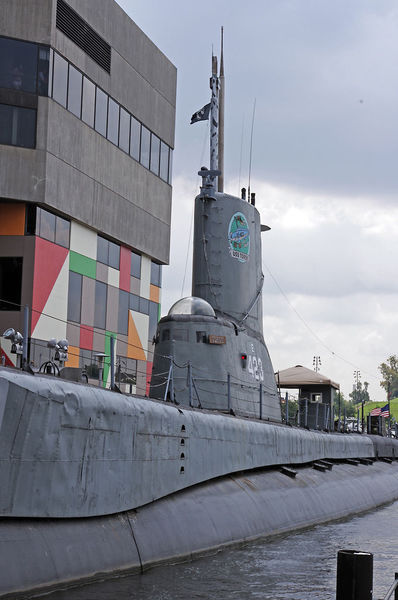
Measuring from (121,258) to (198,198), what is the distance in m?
19.0

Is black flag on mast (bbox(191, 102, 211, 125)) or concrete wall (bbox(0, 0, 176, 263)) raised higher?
concrete wall (bbox(0, 0, 176, 263))

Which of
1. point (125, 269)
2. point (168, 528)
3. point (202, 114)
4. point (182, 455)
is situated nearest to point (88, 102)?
point (125, 269)

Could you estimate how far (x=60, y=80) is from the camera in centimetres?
3219

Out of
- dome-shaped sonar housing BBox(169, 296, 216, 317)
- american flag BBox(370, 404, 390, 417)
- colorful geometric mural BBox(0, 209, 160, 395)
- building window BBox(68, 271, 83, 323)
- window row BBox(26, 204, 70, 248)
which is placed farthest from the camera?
american flag BBox(370, 404, 390, 417)

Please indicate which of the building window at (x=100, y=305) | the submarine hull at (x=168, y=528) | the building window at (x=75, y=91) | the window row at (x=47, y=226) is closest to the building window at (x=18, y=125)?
the building window at (x=75, y=91)

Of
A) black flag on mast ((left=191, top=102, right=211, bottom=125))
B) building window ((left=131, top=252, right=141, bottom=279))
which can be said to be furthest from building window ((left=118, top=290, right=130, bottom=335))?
black flag on mast ((left=191, top=102, right=211, bottom=125))

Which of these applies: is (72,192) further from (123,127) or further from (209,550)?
(209,550)

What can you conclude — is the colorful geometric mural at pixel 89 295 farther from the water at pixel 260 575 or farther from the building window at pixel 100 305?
the water at pixel 260 575

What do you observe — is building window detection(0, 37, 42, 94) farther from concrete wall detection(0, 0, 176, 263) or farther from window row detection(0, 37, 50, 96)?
concrete wall detection(0, 0, 176, 263)

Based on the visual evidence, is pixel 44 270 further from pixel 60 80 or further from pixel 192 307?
pixel 192 307

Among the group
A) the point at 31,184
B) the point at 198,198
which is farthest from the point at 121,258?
the point at 198,198

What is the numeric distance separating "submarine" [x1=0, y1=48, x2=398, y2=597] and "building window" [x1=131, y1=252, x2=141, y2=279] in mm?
17076

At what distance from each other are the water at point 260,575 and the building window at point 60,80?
21382 mm

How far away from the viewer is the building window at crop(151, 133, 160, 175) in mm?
40656
